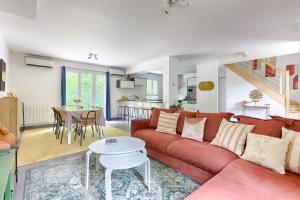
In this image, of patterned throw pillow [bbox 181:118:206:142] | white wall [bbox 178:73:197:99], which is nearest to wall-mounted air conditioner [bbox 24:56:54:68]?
patterned throw pillow [bbox 181:118:206:142]

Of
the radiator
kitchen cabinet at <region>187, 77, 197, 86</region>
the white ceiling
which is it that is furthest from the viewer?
kitchen cabinet at <region>187, 77, 197, 86</region>

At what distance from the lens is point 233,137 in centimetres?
201

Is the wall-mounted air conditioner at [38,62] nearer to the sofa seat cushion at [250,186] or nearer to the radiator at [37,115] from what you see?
the radiator at [37,115]

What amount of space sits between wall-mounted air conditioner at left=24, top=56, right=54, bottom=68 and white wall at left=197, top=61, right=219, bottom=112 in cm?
556

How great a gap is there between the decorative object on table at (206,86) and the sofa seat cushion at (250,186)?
16.8 feet

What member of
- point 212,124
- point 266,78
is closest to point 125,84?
point 212,124

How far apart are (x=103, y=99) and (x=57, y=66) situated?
2176 mm

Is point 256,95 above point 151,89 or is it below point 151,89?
below

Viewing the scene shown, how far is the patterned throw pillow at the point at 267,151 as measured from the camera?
1.52m

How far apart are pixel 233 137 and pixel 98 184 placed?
1.75 metres

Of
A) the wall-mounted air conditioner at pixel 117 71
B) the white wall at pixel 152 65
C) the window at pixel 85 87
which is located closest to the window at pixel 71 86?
the window at pixel 85 87

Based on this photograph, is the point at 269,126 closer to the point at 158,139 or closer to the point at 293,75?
the point at 158,139

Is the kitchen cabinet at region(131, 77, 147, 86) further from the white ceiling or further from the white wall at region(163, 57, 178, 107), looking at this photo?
the white ceiling

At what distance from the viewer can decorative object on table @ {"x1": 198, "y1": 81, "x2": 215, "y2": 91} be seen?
20.9 feet
